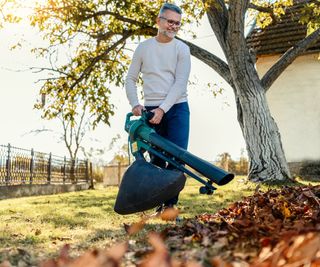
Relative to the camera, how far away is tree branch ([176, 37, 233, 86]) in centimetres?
1159

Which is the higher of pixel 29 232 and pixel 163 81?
pixel 163 81

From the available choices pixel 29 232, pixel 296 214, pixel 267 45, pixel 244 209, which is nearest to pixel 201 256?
pixel 296 214

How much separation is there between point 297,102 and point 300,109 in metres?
0.27

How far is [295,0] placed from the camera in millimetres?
18594

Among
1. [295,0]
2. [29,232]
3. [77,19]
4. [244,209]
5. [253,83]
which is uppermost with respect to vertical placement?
[295,0]

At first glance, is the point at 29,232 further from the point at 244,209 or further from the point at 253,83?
the point at 253,83

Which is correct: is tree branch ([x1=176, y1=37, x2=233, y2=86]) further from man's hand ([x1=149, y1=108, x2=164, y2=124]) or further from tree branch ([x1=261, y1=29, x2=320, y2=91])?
man's hand ([x1=149, y1=108, x2=164, y2=124])

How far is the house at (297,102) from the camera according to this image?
16.2 meters

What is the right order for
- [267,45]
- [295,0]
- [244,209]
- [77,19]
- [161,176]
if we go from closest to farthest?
1. [161,176]
2. [244,209]
3. [77,19]
4. [267,45]
5. [295,0]

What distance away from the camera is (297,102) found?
16.6m

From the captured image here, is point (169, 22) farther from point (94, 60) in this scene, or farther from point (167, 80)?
point (94, 60)

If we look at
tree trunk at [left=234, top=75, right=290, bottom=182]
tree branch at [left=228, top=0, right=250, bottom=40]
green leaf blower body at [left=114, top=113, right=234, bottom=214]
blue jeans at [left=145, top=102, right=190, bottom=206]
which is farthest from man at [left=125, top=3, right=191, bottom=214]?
tree branch at [left=228, top=0, right=250, bottom=40]

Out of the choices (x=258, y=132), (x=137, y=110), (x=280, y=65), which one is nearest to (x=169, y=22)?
(x=137, y=110)

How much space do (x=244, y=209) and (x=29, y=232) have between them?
6.14ft
